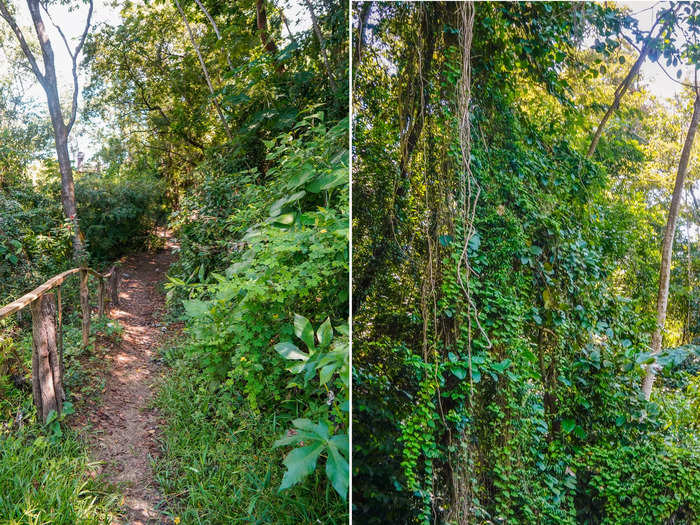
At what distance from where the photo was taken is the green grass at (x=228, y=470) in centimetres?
165

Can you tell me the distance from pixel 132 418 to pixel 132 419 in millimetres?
16

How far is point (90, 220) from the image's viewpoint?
7.20 metres

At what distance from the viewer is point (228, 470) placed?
6.49ft

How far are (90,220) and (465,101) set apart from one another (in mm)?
7837

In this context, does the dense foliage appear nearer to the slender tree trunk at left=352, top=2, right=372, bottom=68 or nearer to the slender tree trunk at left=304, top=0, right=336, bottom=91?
the slender tree trunk at left=352, top=2, right=372, bottom=68

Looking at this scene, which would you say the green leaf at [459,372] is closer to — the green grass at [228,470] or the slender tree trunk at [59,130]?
the green grass at [228,470]

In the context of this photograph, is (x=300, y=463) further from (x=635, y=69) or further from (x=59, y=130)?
(x=59, y=130)

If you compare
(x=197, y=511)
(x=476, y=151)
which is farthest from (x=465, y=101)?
(x=197, y=511)

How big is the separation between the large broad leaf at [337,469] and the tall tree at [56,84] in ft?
21.0

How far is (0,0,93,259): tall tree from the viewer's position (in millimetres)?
6016

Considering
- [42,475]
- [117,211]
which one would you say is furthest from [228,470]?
[117,211]

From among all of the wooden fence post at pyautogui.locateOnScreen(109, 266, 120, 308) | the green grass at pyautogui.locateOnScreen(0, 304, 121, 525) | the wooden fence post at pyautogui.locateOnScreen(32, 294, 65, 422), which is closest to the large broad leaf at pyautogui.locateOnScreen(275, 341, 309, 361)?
the green grass at pyautogui.locateOnScreen(0, 304, 121, 525)

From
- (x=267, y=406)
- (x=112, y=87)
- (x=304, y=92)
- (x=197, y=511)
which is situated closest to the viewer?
(x=197, y=511)

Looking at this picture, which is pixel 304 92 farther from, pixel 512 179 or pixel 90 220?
pixel 90 220
